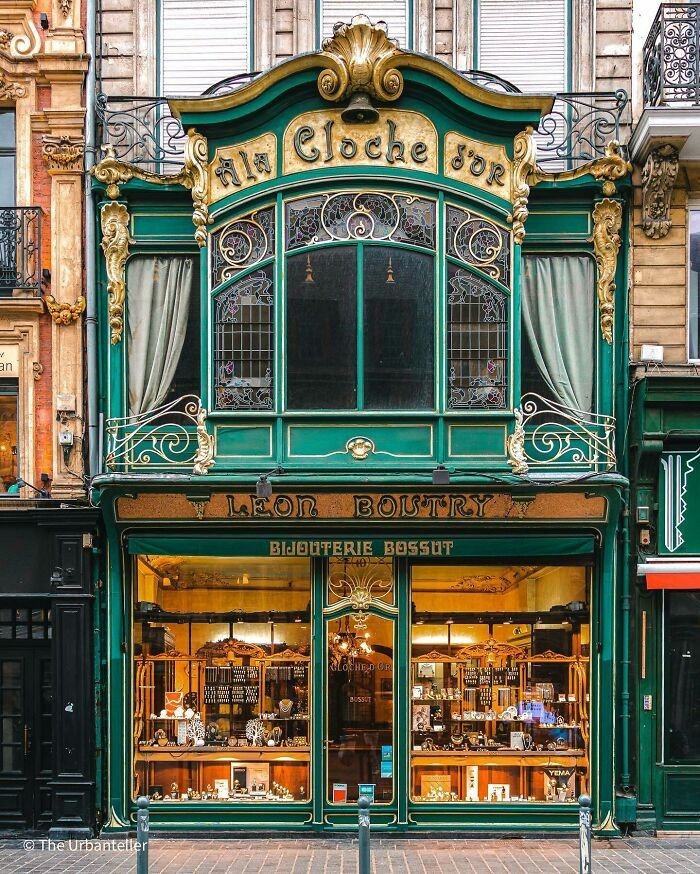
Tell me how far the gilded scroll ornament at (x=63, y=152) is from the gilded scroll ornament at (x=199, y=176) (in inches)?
67.5

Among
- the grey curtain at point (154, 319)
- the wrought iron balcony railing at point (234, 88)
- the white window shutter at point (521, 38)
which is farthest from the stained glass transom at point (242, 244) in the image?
the white window shutter at point (521, 38)

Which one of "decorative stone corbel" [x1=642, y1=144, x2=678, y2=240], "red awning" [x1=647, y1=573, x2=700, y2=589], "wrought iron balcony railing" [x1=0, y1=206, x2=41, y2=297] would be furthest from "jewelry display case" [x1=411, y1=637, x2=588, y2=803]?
"wrought iron balcony railing" [x1=0, y1=206, x2=41, y2=297]

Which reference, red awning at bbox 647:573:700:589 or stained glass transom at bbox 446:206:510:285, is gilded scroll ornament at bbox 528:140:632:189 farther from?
red awning at bbox 647:573:700:589

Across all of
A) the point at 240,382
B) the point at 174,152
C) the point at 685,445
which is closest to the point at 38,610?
the point at 240,382

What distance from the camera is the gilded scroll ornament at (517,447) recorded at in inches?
506

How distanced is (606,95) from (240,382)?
630cm

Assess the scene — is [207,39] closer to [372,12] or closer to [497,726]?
[372,12]

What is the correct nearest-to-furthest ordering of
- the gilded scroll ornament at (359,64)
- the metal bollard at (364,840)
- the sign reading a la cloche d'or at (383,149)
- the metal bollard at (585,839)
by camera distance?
the metal bollard at (364,840)
the metal bollard at (585,839)
the gilded scroll ornament at (359,64)
the sign reading a la cloche d'or at (383,149)

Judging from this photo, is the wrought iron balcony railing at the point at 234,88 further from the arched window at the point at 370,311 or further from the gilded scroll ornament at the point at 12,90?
the arched window at the point at 370,311

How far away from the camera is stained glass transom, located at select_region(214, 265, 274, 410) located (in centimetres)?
1325

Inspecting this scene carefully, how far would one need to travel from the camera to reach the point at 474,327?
13242 mm

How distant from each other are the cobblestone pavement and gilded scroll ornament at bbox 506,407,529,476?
4.61 meters

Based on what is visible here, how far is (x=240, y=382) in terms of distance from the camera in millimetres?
13266

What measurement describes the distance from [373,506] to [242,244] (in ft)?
12.4
